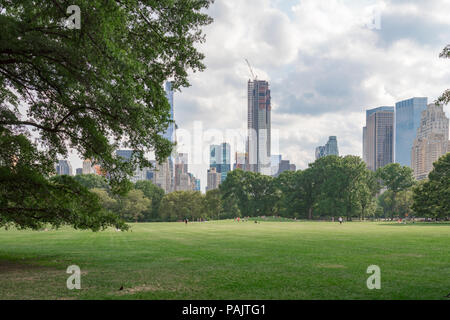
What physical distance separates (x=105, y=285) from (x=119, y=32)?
7.85 metres

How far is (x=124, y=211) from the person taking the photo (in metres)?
103

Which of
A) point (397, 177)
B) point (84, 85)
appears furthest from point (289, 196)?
point (84, 85)

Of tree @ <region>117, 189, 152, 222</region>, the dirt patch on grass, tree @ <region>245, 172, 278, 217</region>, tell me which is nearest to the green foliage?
tree @ <region>245, 172, 278, 217</region>

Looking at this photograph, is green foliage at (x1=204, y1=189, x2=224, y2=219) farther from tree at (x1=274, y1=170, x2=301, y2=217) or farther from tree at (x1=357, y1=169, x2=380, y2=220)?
tree at (x1=357, y1=169, x2=380, y2=220)

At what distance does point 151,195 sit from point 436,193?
82.3 meters

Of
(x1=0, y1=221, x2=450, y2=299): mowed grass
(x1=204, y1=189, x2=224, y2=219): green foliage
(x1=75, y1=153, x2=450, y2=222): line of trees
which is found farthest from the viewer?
(x1=204, y1=189, x2=224, y2=219): green foliage

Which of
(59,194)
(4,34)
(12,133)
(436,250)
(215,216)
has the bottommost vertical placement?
(215,216)

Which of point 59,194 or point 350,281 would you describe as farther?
point 59,194

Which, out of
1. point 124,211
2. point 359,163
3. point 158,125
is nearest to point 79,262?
point 158,125

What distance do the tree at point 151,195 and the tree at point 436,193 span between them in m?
72.7

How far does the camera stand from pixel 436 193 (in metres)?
70.6

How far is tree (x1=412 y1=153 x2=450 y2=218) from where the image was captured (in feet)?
227

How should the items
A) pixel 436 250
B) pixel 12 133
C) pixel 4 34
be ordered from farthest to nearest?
pixel 436 250, pixel 12 133, pixel 4 34

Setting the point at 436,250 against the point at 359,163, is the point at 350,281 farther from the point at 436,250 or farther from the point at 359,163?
the point at 359,163
